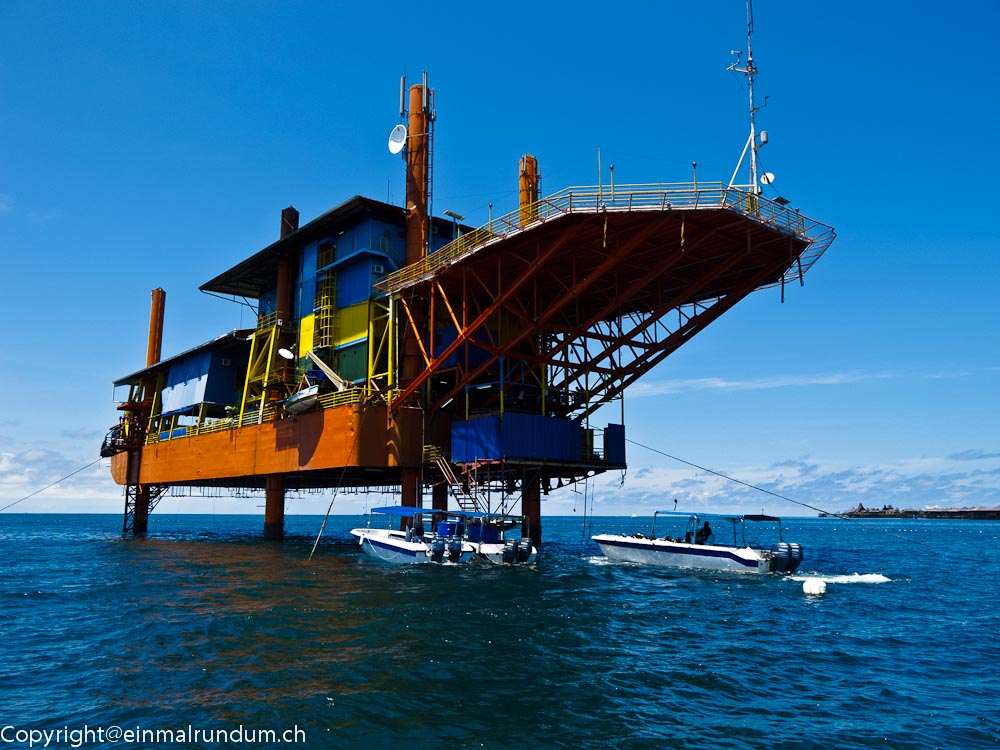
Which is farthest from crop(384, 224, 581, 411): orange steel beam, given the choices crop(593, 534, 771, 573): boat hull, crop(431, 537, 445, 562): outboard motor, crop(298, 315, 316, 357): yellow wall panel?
crop(593, 534, 771, 573): boat hull

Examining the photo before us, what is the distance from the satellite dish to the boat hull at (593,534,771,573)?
2524 cm

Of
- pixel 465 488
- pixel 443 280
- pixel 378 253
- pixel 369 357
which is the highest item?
pixel 378 253

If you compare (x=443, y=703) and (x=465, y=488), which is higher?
(x=465, y=488)

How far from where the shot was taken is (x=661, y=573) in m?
33.8

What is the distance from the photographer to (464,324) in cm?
3562

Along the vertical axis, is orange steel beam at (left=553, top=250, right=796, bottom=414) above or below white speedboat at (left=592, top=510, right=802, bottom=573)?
above

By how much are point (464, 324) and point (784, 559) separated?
18.5m

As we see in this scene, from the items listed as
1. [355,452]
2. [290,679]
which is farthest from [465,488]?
[290,679]

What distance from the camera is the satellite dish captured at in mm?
42875

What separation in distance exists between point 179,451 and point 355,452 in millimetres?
27182

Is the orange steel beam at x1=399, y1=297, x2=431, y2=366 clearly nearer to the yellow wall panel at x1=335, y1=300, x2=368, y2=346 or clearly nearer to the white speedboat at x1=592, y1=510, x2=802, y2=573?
the yellow wall panel at x1=335, y1=300, x2=368, y2=346

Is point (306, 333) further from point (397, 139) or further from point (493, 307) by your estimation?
point (493, 307)

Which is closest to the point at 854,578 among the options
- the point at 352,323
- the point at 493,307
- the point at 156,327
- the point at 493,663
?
the point at 493,307

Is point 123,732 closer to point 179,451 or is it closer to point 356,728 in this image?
point 356,728
